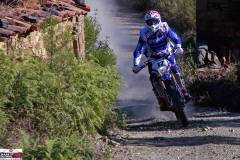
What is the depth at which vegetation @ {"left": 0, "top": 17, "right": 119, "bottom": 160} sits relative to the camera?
6.88 metres

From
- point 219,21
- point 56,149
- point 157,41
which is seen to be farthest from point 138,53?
point 219,21

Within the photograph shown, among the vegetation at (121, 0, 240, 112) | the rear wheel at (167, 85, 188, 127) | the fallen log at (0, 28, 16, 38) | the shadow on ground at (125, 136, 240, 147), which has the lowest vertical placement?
the vegetation at (121, 0, 240, 112)

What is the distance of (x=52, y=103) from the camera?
25.4ft

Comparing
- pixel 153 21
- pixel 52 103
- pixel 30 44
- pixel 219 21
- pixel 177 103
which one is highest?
pixel 153 21

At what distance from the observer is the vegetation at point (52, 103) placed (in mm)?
6883

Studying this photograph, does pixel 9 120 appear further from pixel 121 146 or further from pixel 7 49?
pixel 121 146

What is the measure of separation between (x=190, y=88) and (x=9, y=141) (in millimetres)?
8447

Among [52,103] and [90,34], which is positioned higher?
[90,34]

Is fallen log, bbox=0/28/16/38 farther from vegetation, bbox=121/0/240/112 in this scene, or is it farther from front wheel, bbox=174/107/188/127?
vegetation, bbox=121/0/240/112

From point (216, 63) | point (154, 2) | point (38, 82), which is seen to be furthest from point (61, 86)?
point (154, 2)

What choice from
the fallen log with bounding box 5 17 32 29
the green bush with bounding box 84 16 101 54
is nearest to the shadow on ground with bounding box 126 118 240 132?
the green bush with bounding box 84 16 101 54

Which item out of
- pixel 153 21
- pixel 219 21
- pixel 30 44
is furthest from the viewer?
pixel 219 21

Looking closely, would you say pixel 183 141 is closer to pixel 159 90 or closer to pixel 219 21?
pixel 159 90

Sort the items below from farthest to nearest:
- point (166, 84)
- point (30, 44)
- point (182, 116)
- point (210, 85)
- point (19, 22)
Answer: point (210, 85)
point (166, 84)
point (182, 116)
point (30, 44)
point (19, 22)
